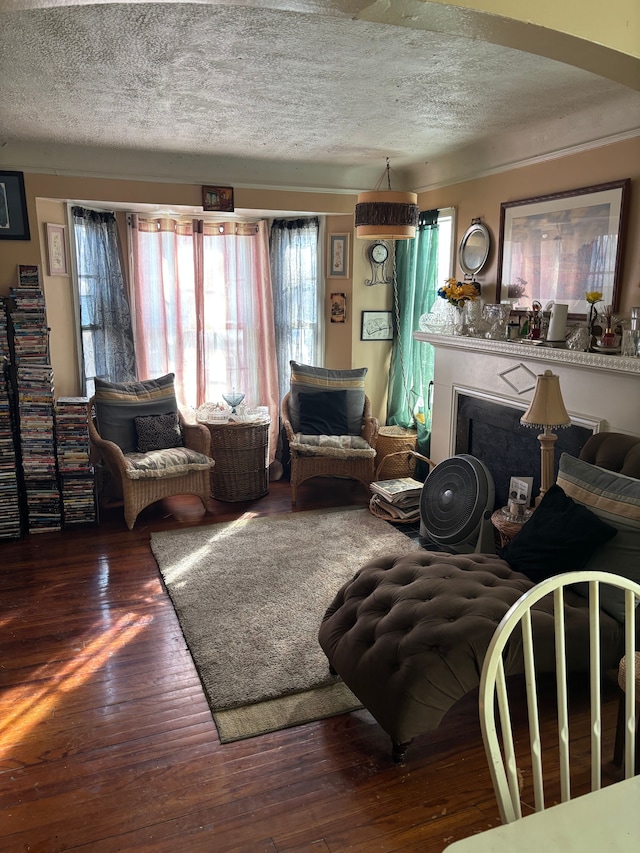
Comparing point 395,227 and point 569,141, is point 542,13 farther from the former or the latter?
point 395,227

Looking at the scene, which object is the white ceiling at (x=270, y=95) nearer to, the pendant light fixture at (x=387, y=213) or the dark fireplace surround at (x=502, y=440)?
the pendant light fixture at (x=387, y=213)

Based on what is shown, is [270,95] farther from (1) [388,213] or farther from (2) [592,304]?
(2) [592,304]

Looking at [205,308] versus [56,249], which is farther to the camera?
[205,308]

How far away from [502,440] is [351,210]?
238 centimetres

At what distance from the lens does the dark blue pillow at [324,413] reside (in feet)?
16.8

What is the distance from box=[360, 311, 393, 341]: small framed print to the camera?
18.4ft

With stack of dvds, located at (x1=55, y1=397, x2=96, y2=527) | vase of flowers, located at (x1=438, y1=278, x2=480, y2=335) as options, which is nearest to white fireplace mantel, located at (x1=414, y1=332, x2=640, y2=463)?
vase of flowers, located at (x1=438, y1=278, x2=480, y2=335)

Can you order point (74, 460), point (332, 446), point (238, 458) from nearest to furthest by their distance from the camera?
point (74, 460), point (332, 446), point (238, 458)

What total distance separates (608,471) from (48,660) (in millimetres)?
2593

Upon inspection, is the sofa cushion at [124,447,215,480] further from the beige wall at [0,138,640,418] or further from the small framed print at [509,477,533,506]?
the small framed print at [509,477,533,506]

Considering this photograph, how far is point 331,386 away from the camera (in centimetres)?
524

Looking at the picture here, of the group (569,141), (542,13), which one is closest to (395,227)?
(569,141)

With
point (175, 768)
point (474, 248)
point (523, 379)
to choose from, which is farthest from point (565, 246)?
point (175, 768)

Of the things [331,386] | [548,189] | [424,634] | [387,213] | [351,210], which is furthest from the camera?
[351,210]
